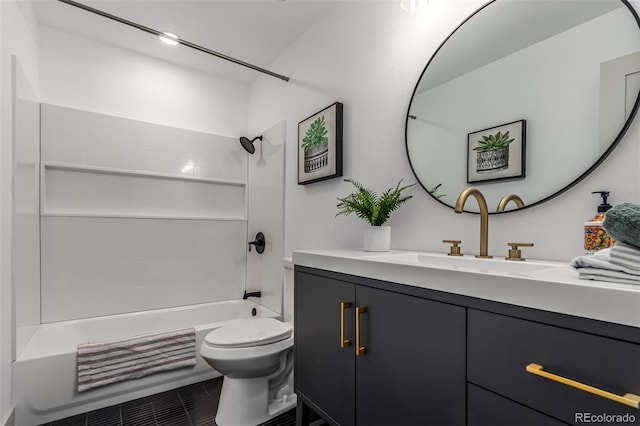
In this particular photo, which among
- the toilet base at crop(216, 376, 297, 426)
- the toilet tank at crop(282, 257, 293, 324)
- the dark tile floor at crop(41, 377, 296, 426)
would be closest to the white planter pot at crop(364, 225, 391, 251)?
the toilet tank at crop(282, 257, 293, 324)

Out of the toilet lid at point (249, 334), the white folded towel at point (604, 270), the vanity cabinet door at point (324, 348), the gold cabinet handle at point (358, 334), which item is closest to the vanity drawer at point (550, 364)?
the white folded towel at point (604, 270)

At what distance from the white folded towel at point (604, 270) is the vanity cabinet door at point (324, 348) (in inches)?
26.5

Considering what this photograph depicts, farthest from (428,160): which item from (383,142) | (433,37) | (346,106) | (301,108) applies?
(301,108)

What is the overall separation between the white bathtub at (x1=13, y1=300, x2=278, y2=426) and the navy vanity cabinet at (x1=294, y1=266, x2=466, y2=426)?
3.83 feet

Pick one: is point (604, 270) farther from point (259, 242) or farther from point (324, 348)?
point (259, 242)

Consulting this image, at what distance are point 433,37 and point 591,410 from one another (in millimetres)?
1460

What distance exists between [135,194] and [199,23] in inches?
55.6

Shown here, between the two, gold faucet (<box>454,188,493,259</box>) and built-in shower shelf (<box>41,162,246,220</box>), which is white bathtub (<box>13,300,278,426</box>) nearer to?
built-in shower shelf (<box>41,162,246,220</box>)

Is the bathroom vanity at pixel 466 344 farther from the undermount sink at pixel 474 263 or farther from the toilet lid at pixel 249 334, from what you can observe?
the toilet lid at pixel 249 334

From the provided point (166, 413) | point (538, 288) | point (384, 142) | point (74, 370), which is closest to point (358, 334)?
point (538, 288)

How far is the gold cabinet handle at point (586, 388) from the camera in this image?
554 millimetres

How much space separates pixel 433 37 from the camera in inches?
58.3

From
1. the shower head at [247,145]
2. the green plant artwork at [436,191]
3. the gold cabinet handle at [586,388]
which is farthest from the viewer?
the shower head at [247,145]

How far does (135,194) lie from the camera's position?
2670 millimetres
